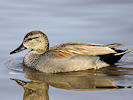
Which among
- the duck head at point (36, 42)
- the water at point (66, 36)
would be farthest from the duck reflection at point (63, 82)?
the duck head at point (36, 42)

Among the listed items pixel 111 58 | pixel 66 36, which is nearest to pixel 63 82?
pixel 111 58

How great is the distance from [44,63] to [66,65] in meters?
0.53

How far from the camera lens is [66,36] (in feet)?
39.8

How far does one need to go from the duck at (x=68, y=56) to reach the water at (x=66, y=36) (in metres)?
0.24

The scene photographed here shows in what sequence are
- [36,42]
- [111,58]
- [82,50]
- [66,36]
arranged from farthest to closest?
1. [66,36]
2. [36,42]
3. [111,58]
4. [82,50]

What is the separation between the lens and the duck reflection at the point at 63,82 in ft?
28.1

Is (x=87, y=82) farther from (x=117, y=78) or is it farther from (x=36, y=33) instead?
(x=36, y=33)

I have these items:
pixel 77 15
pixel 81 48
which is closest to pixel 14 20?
pixel 77 15

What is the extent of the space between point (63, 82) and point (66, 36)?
3.12 meters

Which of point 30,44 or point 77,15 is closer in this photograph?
point 30,44

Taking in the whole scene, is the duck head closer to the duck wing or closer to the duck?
the duck

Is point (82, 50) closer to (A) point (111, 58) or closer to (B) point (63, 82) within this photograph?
(A) point (111, 58)

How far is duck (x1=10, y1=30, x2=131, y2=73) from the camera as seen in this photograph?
33.1 feet

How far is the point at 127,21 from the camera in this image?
524 inches
